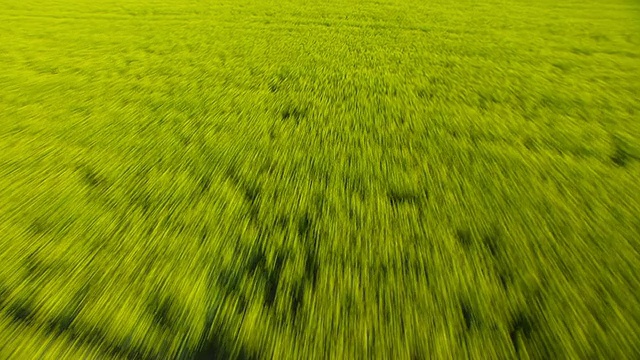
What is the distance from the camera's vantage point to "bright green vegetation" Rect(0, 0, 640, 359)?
3.74 feet

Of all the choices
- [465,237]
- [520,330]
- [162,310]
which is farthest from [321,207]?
[520,330]

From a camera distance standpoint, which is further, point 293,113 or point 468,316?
point 293,113

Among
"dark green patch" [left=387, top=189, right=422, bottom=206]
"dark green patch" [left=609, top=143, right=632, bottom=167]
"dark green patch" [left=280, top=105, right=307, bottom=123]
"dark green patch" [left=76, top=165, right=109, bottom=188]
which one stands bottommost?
"dark green patch" [left=387, top=189, right=422, bottom=206]

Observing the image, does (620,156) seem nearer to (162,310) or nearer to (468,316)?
(468,316)

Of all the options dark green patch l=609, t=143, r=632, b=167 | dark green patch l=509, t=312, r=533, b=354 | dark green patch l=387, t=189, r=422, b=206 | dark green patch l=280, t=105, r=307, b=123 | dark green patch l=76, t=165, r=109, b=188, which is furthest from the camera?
dark green patch l=280, t=105, r=307, b=123

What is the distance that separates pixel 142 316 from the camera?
1177mm

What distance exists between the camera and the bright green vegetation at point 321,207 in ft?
3.74

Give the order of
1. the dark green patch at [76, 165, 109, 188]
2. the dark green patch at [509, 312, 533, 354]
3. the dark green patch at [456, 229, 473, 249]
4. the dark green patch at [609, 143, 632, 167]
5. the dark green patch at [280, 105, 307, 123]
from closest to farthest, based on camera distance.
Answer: the dark green patch at [509, 312, 533, 354]
the dark green patch at [456, 229, 473, 249]
the dark green patch at [76, 165, 109, 188]
the dark green patch at [609, 143, 632, 167]
the dark green patch at [280, 105, 307, 123]

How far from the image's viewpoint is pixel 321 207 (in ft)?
5.42

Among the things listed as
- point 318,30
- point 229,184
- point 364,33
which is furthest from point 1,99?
point 364,33

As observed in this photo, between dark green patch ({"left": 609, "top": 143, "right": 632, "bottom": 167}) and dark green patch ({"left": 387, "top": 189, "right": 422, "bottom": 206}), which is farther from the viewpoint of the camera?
dark green patch ({"left": 609, "top": 143, "right": 632, "bottom": 167})

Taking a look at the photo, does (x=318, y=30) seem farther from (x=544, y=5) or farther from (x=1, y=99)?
(x=544, y=5)

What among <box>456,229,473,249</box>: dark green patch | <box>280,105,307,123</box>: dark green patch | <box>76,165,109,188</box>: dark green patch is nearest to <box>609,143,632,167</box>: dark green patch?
<box>456,229,473,249</box>: dark green patch

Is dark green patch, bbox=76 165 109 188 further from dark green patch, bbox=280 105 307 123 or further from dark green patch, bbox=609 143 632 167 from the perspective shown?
dark green patch, bbox=609 143 632 167
